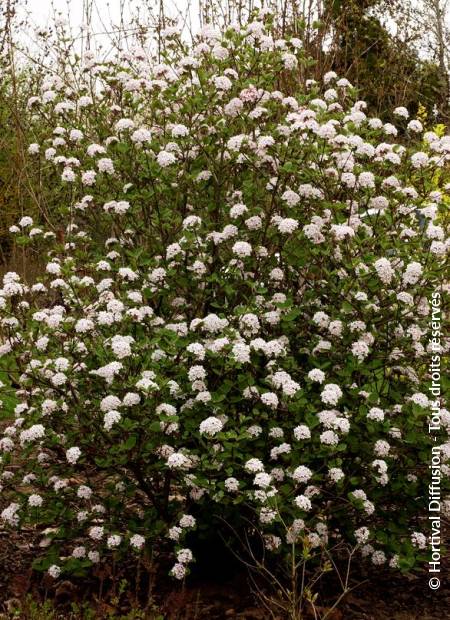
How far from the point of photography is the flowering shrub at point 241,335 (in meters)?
3.56

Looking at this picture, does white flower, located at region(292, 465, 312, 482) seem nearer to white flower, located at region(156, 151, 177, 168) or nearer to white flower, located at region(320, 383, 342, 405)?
white flower, located at region(320, 383, 342, 405)

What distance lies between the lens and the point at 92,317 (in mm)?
3850

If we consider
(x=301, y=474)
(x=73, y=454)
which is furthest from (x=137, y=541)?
(x=301, y=474)

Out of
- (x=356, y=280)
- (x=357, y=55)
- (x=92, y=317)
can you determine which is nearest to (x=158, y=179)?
(x=92, y=317)

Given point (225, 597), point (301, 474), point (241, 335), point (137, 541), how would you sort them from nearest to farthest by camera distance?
1. point (301, 474)
2. point (137, 541)
3. point (241, 335)
4. point (225, 597)

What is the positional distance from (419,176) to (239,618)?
88.1 inches

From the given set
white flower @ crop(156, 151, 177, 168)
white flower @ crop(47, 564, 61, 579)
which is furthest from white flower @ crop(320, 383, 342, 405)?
white flower @ crop(47, 564, 61, 579)

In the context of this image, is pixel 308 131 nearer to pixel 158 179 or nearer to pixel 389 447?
pixel 158 179

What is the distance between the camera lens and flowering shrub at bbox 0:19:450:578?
3562 millimetres

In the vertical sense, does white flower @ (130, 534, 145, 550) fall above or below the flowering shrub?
below

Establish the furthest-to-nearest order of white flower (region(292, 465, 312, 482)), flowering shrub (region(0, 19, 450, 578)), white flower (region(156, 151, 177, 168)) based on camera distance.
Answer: white flower (region(156, 151, 177, 168)) → flowering shrub (region(0, 19, 450, 578)) → white flower (region(292, 465, 312, 482))

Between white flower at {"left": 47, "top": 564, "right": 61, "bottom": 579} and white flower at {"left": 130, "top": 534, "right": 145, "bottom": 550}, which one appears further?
white flower at {"left": 47, "top": 564, "right": 61, "bottom": 579}

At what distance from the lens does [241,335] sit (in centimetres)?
376

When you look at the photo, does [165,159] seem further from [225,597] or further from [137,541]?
[225,597]
